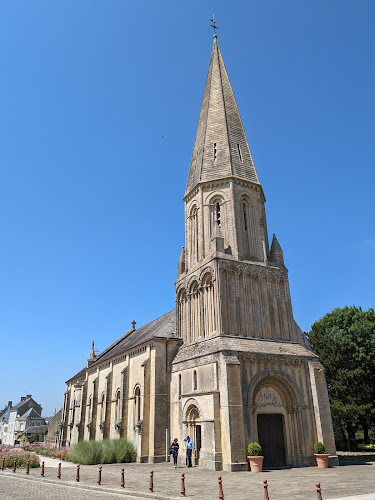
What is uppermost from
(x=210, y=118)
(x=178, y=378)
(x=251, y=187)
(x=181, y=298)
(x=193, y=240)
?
(x=210, y=118)

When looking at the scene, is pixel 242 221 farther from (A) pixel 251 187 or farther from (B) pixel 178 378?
(B) pixel 178 378

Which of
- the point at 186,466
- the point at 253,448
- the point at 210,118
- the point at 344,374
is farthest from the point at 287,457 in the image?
the point at 210,118

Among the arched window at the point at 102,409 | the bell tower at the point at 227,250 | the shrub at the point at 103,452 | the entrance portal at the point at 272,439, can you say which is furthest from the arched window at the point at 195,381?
the arched window at the point at 102,409

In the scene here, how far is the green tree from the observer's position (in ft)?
107

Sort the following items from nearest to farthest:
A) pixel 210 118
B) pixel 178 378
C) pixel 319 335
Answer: pixel 178 378
pixel 210 118
pixel 319 335

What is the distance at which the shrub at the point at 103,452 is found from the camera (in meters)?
23.6

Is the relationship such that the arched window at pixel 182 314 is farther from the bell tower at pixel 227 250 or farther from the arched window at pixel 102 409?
the arched window at pixel 102 409

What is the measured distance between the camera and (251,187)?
97.8 ft

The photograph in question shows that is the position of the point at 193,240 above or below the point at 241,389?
above

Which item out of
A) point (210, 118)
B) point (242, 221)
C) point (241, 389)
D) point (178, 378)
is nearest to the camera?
point (241, 389)

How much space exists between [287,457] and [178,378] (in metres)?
8.12

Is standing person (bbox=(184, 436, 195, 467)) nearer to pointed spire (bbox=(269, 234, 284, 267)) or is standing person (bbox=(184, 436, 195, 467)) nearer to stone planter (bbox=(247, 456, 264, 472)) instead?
stone planter (bbox=(247, 456, 264, 472))

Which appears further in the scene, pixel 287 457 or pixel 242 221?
pixel 242 221

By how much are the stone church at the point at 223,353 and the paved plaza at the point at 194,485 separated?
3.12 meters
